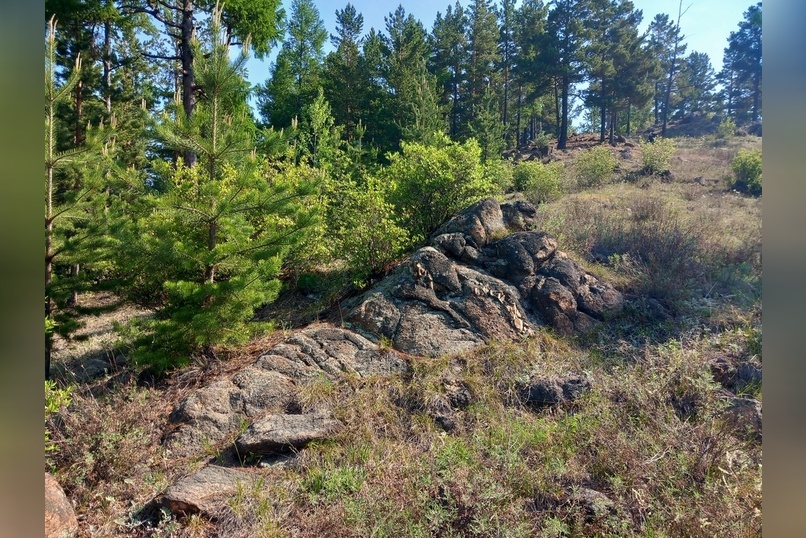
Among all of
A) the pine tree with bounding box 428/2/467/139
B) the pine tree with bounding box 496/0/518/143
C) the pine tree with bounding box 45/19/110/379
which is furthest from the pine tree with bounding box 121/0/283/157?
the pine tree with bounding box 496/0/518/143

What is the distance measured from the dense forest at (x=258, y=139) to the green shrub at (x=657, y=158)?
1.71 m

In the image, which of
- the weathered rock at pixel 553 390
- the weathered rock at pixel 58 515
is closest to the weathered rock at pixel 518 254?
the weathered rock at pixel 553 390

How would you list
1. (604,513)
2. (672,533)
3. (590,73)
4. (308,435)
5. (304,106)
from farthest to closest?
(590,73), (304,106), (308,435), (604,513), (672,533)

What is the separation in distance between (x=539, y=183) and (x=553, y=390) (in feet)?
27.5

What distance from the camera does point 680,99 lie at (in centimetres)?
1664

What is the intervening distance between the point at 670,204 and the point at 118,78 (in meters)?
14.7

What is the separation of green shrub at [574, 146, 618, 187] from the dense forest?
313 cm

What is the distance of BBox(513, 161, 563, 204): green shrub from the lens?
11391mm

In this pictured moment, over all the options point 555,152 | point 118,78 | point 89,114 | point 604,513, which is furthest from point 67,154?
point 555,152

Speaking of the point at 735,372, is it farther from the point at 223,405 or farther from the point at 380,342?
the point at 223,405

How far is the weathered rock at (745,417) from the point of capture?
334 centimetres

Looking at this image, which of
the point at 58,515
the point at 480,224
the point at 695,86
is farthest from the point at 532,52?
the point at 58,515
